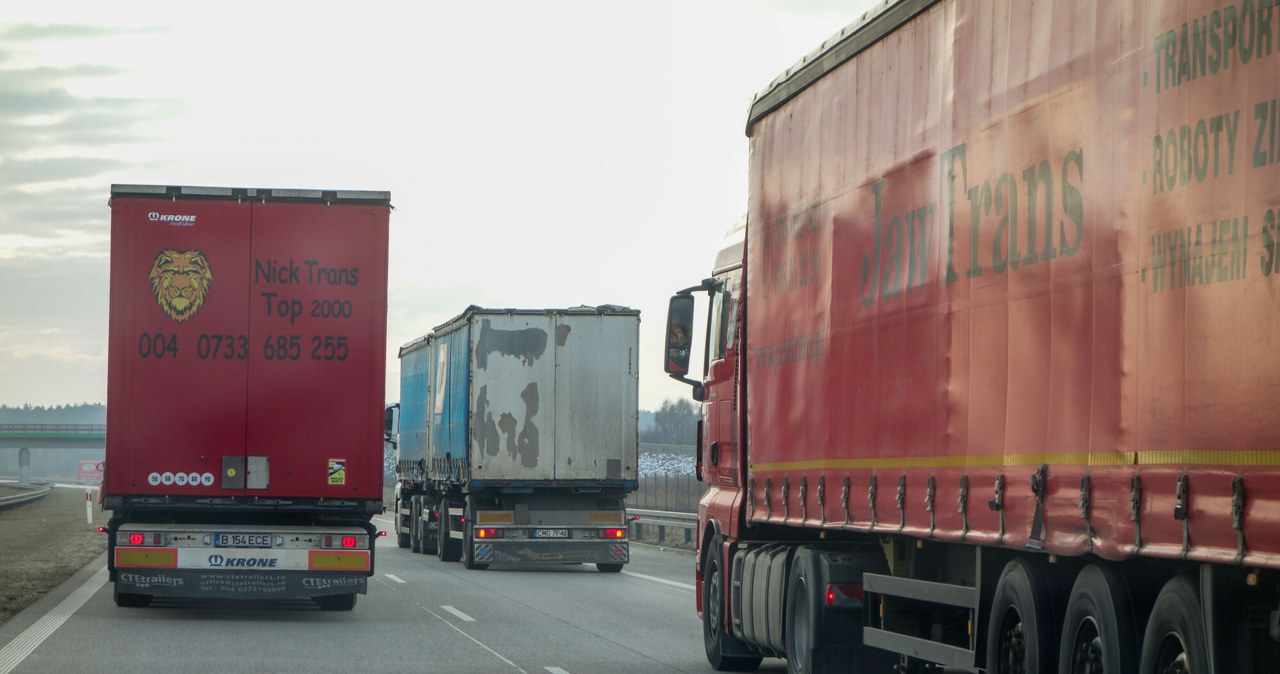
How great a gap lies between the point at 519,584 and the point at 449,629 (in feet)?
23.3

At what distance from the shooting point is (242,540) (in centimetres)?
Answer: 1596

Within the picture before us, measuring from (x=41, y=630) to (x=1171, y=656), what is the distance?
11.6m

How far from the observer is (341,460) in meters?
16.1

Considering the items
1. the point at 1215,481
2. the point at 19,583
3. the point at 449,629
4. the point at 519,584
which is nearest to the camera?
the point at 1215,481

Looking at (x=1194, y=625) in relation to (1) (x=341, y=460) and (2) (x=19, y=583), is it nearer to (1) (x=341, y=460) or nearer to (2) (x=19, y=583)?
(1) (x=341, y=460)

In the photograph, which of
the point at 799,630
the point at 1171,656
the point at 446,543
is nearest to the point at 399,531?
the point at 446,543

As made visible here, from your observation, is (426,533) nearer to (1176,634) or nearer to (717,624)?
(717,624)

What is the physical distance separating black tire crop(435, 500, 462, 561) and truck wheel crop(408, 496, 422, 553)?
3050 millimetres

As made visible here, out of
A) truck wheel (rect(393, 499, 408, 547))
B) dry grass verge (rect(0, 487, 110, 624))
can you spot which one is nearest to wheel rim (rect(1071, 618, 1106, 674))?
dry grass verge (rect(0, 487, 110, 624))

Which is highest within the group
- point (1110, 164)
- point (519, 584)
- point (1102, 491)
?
point (1110, 164)

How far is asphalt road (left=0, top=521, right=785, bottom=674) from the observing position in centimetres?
1268

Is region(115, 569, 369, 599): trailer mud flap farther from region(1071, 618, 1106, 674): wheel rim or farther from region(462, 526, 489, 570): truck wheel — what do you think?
region(1071, 618, 1106, 674): wheel rim

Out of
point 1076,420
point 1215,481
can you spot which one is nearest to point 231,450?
point 1076,420

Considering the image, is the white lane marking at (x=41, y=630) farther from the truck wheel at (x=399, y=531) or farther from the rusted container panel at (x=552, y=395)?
the truck wheel at (x=399, y=531)
